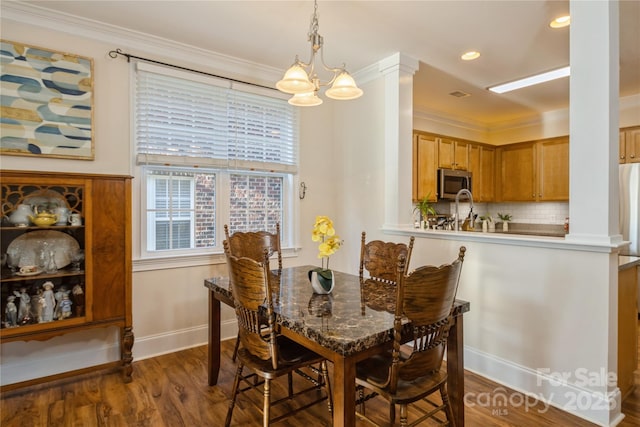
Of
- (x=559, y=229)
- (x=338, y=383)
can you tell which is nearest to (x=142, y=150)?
(x=338, y=383)

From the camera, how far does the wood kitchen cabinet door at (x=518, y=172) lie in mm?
A: 5266

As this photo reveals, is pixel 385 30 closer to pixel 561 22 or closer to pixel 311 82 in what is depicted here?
pixel 311 82

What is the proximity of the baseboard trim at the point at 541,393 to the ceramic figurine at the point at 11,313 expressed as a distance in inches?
121

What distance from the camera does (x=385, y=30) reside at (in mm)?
2873

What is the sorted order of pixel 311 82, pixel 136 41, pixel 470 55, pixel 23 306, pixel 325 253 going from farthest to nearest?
pixel 470 55, pixel 136 41, pixel 23 306, pixel 311 82, pixel 325 253

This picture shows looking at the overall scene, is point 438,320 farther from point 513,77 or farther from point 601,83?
point 513,77

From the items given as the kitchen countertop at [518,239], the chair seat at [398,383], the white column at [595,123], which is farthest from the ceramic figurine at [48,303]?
the white column at [595,123]

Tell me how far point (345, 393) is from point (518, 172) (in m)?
5.23

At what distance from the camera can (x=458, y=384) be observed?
75.0 inches

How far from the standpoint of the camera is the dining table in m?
1.40

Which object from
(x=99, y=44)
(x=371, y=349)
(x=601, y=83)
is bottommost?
(x=371, y=349)

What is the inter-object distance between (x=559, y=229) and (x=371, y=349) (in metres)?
5.08

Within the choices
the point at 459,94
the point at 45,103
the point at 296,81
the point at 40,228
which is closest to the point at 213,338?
the point at 40,228

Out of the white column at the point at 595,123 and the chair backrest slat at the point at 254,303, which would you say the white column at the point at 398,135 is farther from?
the chair backrest slat at the point at 254,303
